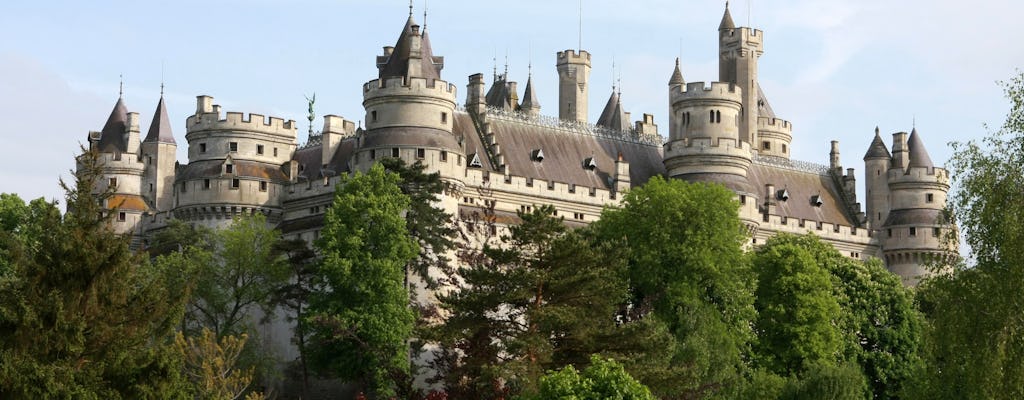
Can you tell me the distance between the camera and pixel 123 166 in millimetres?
87500

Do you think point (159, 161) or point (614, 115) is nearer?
point (159, 161)

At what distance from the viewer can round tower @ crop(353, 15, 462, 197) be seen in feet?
253

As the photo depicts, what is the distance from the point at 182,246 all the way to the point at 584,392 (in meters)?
35.6

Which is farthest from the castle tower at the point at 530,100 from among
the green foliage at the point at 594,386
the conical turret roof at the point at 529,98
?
the green foliage at the point at 594,386

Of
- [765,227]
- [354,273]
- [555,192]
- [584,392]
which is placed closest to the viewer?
[584,392]

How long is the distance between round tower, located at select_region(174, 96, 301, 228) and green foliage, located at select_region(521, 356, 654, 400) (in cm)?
3508

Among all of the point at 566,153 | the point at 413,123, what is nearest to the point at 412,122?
the point at 413,123

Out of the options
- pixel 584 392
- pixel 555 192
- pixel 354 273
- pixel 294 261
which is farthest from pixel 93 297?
pixel 555 192

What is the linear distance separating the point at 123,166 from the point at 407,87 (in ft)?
55.0

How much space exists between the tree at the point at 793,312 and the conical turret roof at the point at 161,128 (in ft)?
91.6

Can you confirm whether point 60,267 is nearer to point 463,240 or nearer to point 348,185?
point 348,185

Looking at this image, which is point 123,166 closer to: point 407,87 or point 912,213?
point 407,87

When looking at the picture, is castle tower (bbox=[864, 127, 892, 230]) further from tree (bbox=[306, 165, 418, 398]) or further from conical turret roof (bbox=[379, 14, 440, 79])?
tree (bbox=[306, 165, 418, 398])

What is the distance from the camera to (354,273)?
225ft
